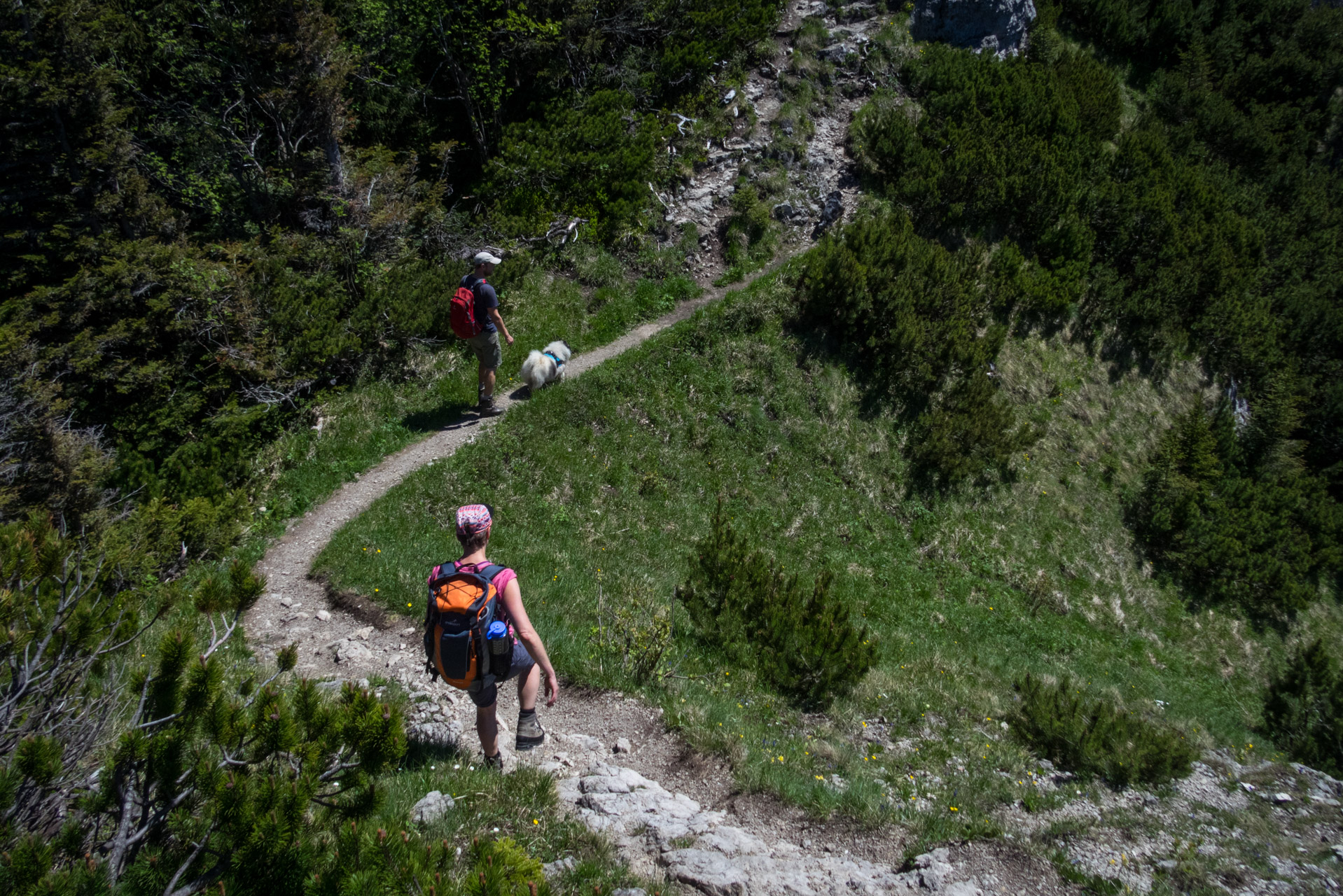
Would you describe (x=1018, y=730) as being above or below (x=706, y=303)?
below

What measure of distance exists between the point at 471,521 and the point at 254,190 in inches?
501

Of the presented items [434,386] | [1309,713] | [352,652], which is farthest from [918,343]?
[352,652]

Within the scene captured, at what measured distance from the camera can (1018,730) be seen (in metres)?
8.83

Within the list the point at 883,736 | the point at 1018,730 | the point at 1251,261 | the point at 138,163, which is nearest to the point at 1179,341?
the point at 1251,261

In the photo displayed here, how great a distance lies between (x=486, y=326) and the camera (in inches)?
422

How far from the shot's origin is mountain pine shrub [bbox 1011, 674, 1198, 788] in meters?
8.01

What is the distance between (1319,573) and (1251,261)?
951cm

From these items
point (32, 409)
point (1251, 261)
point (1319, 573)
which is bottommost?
point (1319, 573)

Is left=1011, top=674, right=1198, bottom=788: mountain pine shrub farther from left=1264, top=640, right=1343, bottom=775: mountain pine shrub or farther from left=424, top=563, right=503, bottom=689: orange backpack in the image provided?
left=424, top=563, right=503, bottom=689: orange backpack

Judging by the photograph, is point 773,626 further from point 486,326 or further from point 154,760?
point 154,760

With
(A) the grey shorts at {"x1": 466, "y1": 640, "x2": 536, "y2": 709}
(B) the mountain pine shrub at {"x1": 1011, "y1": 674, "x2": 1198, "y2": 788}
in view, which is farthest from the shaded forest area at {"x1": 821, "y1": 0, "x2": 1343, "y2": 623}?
(A) the grey shorts at {"x1": 466, "y1": 640, "x2": 536, "y2": 709}

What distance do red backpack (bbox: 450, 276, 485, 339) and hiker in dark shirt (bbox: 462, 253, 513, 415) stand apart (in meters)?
0.06

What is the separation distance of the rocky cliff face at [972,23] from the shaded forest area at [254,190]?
22.2 ft

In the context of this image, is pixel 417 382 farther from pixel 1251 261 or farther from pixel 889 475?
pixel 1251 261
